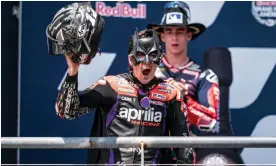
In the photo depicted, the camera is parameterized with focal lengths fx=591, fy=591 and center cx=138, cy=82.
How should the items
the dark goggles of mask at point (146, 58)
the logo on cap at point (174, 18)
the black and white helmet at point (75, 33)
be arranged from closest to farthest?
the black and white helmet at point (75, 33)
the dark goggles of mask at point (146, 58)
the logo on cap at point (174, 18)

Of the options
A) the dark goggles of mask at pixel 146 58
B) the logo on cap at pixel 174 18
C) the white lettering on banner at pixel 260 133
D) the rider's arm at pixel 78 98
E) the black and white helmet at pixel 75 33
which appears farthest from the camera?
the white lettering on banner at pixel 260 133

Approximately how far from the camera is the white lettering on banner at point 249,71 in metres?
4.66

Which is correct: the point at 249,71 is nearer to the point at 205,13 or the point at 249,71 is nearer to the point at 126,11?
the point at 205,13

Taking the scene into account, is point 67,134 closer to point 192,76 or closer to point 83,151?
point 83,151

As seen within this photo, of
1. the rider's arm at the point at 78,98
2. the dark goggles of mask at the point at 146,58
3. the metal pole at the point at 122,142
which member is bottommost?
the metal pole at the point at 122,142

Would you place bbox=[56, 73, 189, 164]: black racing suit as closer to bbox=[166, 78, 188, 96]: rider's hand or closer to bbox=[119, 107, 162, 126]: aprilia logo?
bbox=[119, 107, 162, 126]: aprilia logo

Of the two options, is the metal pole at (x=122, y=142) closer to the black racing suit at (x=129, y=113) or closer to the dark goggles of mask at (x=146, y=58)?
the black racing suit at (x=129, y=113)

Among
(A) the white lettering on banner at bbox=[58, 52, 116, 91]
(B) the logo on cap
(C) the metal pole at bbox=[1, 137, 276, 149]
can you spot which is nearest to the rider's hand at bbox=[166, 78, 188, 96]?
(B) the logo on cap

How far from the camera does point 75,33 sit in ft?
8.70

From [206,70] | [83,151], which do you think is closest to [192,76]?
[206,70]

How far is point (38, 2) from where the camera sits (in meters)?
4.65

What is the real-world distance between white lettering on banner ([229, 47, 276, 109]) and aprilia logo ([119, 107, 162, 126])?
1660 mm

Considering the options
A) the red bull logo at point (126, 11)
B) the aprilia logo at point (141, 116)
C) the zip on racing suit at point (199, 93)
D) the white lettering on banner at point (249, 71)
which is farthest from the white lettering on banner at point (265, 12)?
the aprilia logo at point (141, 116)

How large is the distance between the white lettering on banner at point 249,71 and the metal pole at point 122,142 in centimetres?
211
